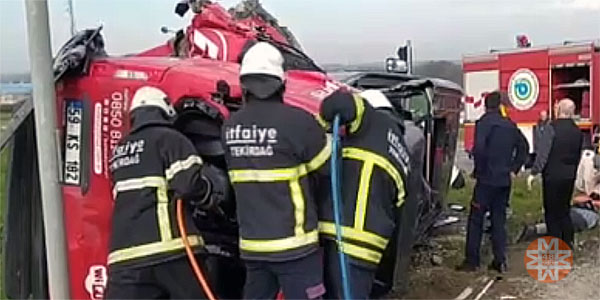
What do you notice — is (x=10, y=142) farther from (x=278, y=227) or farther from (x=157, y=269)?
(x=278, y=227)

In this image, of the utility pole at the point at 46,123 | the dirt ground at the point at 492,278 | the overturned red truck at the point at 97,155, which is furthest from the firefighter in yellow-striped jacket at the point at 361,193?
the dirt ground at the point at 492,278

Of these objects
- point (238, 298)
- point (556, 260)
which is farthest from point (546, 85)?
point (238, 298)

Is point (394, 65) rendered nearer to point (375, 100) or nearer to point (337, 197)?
point (375, 100)

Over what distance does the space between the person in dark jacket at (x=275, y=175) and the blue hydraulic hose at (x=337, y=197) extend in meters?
0.06

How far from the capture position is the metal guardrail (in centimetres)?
448

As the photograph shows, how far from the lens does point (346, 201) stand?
416 cm

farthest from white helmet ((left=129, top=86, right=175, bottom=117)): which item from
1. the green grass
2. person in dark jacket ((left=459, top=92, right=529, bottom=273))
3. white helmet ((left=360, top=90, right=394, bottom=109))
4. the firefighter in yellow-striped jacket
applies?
the green grass

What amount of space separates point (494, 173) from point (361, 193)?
3329 millimetres

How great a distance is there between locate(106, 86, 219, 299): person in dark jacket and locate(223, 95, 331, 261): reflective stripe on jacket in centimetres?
21

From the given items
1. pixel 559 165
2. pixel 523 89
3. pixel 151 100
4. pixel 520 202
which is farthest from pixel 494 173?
pixel 523 89

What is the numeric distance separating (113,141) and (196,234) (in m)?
0.81

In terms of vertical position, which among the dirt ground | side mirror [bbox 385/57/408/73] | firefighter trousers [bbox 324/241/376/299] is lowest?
the dirt ground

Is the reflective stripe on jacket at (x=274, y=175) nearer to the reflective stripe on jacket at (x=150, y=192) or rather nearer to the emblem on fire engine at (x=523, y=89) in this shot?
the reflective stripe on jacket at (x=150, y=192)

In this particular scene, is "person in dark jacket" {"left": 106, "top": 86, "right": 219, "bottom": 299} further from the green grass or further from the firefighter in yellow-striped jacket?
the green grass
